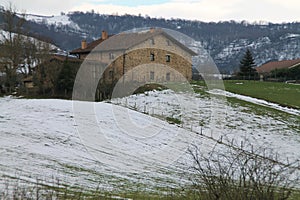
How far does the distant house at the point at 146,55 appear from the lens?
46.8 m

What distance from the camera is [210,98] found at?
35781mm

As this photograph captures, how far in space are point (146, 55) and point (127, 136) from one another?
1195 inches

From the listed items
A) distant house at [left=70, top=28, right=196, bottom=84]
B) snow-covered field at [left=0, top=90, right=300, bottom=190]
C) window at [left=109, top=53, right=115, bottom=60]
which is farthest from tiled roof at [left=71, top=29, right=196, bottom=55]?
snow-covered field at [left=0, top=90, right=300, bottom=190]

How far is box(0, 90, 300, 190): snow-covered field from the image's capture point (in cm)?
1259

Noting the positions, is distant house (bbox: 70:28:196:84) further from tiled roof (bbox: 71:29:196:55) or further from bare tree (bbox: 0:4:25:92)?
bare tree (bbox: 0:4:25:92)

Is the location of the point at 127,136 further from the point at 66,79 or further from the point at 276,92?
the point at 276,92

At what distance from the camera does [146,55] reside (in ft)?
162

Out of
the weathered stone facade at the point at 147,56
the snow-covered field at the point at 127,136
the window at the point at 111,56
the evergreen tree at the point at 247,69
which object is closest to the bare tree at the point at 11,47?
the weathered stone facade at the point at 147,56

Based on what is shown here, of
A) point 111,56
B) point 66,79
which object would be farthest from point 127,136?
point 111,56

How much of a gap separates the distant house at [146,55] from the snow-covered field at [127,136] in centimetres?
1310

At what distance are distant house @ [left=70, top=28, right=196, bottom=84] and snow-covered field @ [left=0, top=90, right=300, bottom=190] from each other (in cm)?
1310

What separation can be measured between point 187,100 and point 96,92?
7.46m

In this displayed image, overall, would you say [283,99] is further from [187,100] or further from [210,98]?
[187,100]

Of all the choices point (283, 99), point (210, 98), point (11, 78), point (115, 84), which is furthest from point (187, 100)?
point (11, 78)
